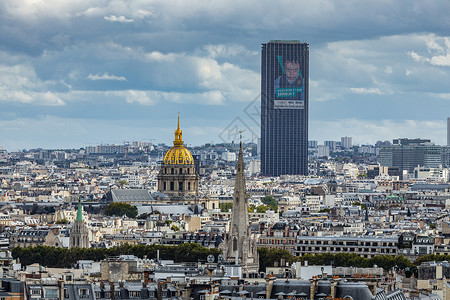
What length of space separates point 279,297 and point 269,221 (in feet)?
304

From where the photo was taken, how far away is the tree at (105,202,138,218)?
584ft

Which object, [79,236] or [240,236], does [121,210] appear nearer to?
[79,236]

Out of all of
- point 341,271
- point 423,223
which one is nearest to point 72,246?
point 423,223

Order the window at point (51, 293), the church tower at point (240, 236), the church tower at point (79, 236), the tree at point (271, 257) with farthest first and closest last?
the church tower at point (79, 236) < the tree at point (271, 257) < the church tower at point (240, 236) < the window at point (51, 293)

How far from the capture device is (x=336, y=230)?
13112 centimetres

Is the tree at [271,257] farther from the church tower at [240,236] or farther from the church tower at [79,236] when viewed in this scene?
the church tower at [79,236]

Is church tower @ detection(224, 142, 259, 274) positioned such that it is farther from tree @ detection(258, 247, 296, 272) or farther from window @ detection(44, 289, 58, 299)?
window @ detection(44, 289, 58, 299)

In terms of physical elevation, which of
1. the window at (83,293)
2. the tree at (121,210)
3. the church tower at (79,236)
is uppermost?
the tree at (121,210)

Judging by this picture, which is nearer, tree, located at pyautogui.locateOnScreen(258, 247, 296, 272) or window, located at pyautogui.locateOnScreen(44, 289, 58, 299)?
window, located at pyautogui.locateOnScreen(44, 289, 58, 299)

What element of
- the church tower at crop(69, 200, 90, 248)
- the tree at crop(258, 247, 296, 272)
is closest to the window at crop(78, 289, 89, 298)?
the tree at crop(258, 247, 296, 272)

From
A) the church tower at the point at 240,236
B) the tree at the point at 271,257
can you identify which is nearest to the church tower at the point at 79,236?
the tree at the point at 271,257

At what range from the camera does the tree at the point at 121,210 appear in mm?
178125

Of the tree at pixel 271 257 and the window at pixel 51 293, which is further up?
the tree at pixel 271 257

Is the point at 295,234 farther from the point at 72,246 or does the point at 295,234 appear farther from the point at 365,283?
the point at 365,283
